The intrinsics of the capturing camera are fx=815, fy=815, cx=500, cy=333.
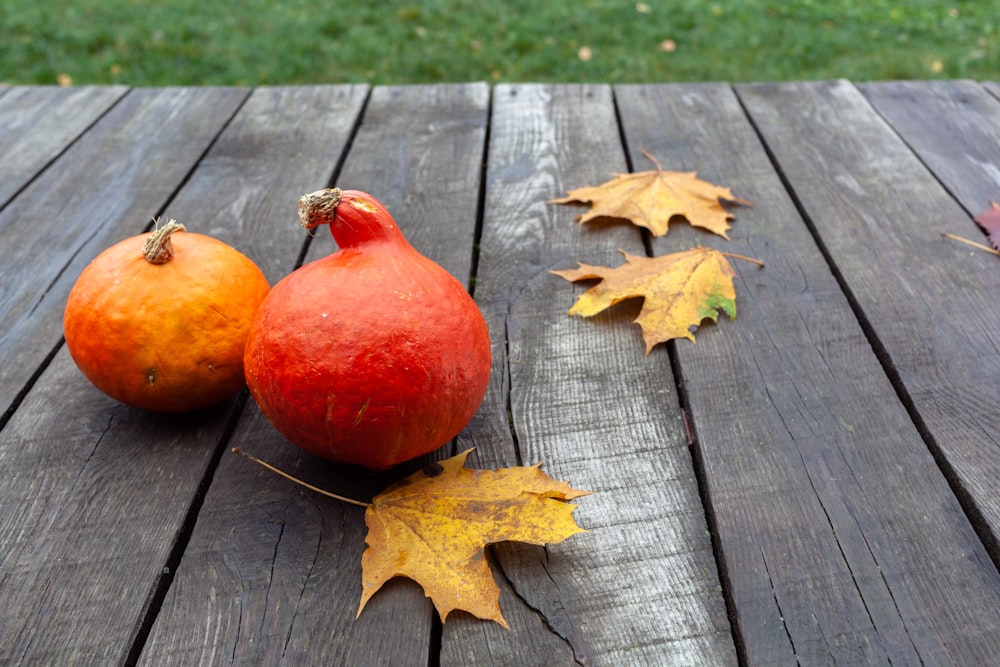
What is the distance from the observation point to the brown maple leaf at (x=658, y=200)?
1.84 m

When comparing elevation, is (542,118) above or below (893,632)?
below

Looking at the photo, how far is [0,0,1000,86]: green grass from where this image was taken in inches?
161

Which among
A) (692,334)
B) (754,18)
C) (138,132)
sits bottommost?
(754,18)

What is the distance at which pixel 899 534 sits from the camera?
1.11 meters

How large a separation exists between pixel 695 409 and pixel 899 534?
1.15 ft

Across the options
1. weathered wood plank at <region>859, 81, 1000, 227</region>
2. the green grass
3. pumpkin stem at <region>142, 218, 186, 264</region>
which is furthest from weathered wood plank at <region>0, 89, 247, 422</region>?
weathered wood plank at <region>859, 81, 1000, 227</region>

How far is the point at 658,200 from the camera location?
1.89 m

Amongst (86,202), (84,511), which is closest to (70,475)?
(84,511)

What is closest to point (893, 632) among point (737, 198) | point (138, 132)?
point (737, 198)

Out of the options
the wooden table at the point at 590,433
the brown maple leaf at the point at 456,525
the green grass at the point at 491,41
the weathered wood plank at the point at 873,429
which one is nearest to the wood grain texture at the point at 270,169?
the wooden table at the point at 590,433

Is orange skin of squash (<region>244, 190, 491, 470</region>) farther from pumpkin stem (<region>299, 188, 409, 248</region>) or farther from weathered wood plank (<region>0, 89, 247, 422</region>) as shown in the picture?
weathered wood plank (<region>0, 89, 247, 422</region>)

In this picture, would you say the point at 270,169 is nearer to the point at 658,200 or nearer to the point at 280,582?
the point at 658,200

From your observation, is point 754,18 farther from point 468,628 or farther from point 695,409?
point 468,628

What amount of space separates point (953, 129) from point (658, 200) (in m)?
1.03
